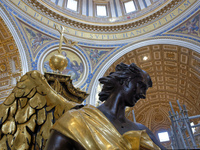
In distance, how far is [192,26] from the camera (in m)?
9.55

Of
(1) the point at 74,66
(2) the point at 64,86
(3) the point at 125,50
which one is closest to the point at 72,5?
(1) the point at 74,66

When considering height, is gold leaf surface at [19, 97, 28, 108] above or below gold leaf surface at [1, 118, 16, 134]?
above

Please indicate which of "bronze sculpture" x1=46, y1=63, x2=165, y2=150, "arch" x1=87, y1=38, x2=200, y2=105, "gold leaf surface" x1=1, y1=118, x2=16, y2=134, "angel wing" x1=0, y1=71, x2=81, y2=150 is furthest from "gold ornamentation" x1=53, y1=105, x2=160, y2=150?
"arch" x1=87, y1=38, x2=200, y2=105

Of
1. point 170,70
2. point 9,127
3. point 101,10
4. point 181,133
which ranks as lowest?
point 181,133

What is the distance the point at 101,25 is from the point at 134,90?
1097 cm

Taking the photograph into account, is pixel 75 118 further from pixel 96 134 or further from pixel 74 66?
pixel 74 66

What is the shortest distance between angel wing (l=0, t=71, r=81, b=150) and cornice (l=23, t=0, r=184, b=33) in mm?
9562

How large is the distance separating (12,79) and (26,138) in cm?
773

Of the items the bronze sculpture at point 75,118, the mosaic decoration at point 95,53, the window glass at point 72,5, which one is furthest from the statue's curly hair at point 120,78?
the window glass at point 72,5

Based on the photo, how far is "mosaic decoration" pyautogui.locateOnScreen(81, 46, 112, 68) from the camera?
11.0 metres

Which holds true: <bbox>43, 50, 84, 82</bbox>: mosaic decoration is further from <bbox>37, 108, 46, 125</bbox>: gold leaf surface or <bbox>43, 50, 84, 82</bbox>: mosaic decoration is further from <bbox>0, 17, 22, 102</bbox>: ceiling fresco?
<bbox>37, 108, 46, 125</bbox>: gold leaf surface

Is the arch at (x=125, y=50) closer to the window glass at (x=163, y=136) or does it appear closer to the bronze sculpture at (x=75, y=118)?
the bronze sculpture at (x=75, y=118)

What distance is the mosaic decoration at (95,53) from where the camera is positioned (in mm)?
11047

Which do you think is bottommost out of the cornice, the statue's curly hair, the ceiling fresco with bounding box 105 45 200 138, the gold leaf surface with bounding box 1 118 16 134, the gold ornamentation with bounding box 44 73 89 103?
the gold leaf surface with bounding box 1 118 16 134
